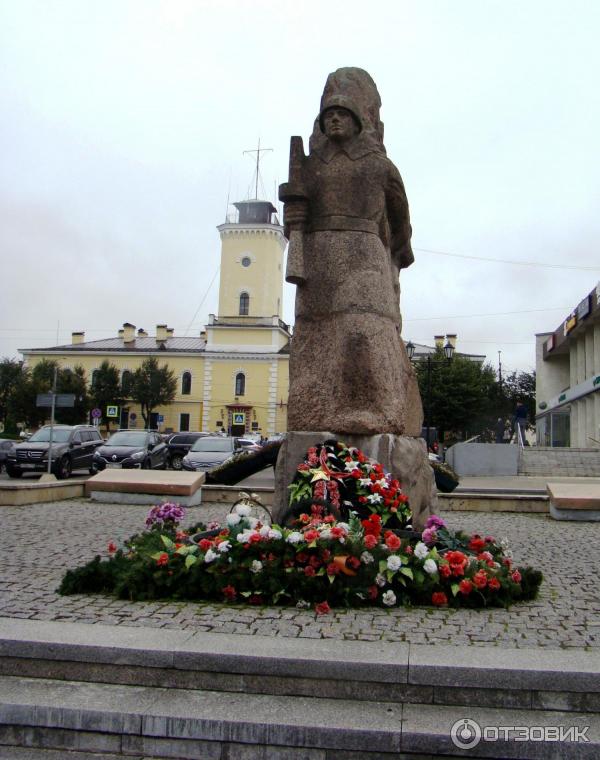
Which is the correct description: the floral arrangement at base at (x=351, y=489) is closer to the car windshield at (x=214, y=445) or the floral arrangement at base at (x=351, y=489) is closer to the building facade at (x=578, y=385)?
the car windshield at (x=214, y=445)

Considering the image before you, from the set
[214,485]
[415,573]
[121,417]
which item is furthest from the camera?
[121,417]

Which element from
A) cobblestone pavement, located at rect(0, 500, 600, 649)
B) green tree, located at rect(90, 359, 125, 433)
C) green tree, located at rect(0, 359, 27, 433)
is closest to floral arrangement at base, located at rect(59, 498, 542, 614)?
cobblestone pavement, located at rect(0, 500, 600, 649)

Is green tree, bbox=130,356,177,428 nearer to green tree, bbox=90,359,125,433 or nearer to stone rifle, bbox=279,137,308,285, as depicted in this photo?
green tree, bbox=90,359,125,433

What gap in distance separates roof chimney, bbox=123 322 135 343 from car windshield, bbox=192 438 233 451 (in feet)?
187

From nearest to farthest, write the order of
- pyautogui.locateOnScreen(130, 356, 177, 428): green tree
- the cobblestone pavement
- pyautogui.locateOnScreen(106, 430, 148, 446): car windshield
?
the cobblestone pavement, pyautogui.locateOnScreen(106, 430, 148, 446): car windshield, pyautogui.locateOnScreen(130, 356, 177, 428): green tree

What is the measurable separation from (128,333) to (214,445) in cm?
5796

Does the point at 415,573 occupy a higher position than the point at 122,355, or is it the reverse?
the point at 122,355

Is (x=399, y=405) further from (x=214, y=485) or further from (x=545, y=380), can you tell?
(x=545, y=380)

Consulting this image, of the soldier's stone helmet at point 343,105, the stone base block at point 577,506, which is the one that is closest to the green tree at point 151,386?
the stone base block at point 577,506

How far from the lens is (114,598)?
17.1 feet

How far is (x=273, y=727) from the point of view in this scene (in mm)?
3348

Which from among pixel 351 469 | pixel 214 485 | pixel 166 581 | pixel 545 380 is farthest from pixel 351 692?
pixel 545 380

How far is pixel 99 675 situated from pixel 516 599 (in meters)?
3.07

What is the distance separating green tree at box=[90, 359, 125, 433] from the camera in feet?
219
